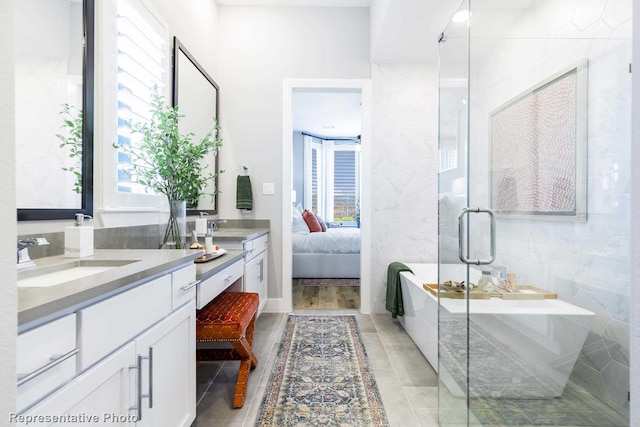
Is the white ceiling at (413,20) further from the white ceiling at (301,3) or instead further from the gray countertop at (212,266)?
the gray countertop at (212,266)

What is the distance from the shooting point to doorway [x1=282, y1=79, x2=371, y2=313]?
338 cm

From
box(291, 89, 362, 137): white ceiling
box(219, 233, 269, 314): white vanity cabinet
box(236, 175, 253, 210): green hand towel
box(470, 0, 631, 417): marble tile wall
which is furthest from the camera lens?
box(291, 89, 362, 137): white ceiling

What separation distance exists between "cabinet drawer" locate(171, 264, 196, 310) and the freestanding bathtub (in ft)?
4.00

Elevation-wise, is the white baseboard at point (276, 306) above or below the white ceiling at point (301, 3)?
below

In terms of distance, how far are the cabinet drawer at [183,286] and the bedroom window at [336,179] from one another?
5.97m

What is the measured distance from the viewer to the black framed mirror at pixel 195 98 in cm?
242

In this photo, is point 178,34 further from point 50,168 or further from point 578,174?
point 578,174

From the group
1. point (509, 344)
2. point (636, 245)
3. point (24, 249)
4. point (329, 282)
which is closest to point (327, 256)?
point (329, 282)

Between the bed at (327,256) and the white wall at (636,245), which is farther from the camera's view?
the bed at (327,256)

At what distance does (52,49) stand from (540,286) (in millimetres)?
2135

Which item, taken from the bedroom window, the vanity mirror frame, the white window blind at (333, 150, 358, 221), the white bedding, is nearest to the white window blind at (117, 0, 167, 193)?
the vanity mirror frame

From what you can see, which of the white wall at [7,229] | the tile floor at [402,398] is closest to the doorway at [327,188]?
the tile floor at [402,398]

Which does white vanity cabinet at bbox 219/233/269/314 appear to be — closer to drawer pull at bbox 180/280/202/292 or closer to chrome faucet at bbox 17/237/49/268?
drawer pull at bbox 180/280/202/292

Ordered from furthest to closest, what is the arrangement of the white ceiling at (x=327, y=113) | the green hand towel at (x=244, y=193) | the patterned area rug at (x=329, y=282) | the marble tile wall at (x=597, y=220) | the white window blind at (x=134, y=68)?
the white ceiling at (x=327, y=113), the patterned area rug at (x=329, y=282), the green hand towel at (x=244, y=193), the white window blind at (x=134, y=68), the marble tile wall at (x=597, y=220)
